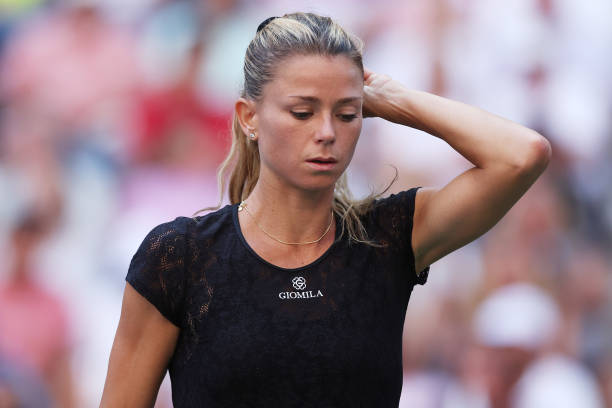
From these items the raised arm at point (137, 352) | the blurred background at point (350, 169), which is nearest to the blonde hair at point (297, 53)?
the raised arm at point (137, 352)

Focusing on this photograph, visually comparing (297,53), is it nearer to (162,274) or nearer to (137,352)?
(162,274)

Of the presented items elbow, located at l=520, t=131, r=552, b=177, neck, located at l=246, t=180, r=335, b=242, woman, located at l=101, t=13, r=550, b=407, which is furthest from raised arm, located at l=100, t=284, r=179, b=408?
elbow, located at l=520, t=131, r=552, b=177

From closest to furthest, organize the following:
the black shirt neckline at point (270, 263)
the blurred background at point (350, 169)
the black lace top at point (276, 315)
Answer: the black lace top at point (276, 315)
the black shirt neckline at point (270, 263)
the blurred background at point (350, 169)

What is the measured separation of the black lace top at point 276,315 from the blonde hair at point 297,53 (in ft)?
0.23

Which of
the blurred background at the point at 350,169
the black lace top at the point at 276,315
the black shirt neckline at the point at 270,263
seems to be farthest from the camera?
the blurred background at the point at 350,169

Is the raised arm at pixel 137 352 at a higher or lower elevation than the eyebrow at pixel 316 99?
lower

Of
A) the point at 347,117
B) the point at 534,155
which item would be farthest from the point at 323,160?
the point at 534,155

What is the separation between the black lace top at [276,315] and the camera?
66.4 inches

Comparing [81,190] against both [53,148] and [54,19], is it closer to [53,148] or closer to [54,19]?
→ [53,148]

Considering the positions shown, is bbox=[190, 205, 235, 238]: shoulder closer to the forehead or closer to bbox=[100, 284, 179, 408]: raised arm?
bbox=[100, 284, 179, 408]: raised arm

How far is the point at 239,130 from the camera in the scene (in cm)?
200

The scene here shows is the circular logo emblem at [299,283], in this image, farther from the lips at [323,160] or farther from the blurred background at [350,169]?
the blurred background at [350,169]

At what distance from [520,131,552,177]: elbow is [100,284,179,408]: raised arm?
81cm

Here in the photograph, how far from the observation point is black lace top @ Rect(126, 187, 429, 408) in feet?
5.54
